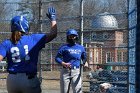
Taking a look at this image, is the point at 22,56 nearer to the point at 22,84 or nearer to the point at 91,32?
the point at 22,84

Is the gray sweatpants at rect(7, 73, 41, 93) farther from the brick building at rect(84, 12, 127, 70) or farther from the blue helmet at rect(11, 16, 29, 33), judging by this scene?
the brick building at rect(84, 12, 127, 70)

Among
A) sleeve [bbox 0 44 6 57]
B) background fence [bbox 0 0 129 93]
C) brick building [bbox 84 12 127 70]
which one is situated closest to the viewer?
sleeve [bbox 0 44 6 57]

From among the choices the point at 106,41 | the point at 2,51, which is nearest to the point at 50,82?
the point at 106,41

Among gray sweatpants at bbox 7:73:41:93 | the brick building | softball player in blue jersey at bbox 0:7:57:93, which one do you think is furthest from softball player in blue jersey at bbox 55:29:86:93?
gray sweatpants at bbox 7:73:41:93

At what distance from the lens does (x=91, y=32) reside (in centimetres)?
1284

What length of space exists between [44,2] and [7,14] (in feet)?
4.09

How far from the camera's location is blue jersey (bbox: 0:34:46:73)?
5.85 m

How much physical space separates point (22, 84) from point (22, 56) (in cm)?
39

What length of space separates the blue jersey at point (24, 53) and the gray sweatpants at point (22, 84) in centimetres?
9

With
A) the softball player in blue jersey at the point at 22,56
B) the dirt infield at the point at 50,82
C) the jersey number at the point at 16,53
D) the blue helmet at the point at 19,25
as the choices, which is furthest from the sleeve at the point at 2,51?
the dirt infield at the point at 50,82

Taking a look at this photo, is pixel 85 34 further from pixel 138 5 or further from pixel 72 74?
pixel 138 5

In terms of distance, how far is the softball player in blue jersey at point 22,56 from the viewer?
5703mm

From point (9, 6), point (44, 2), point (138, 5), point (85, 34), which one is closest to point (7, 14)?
point (9, 6)

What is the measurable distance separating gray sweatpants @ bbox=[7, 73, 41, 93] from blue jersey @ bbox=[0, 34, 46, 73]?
0.09 m
